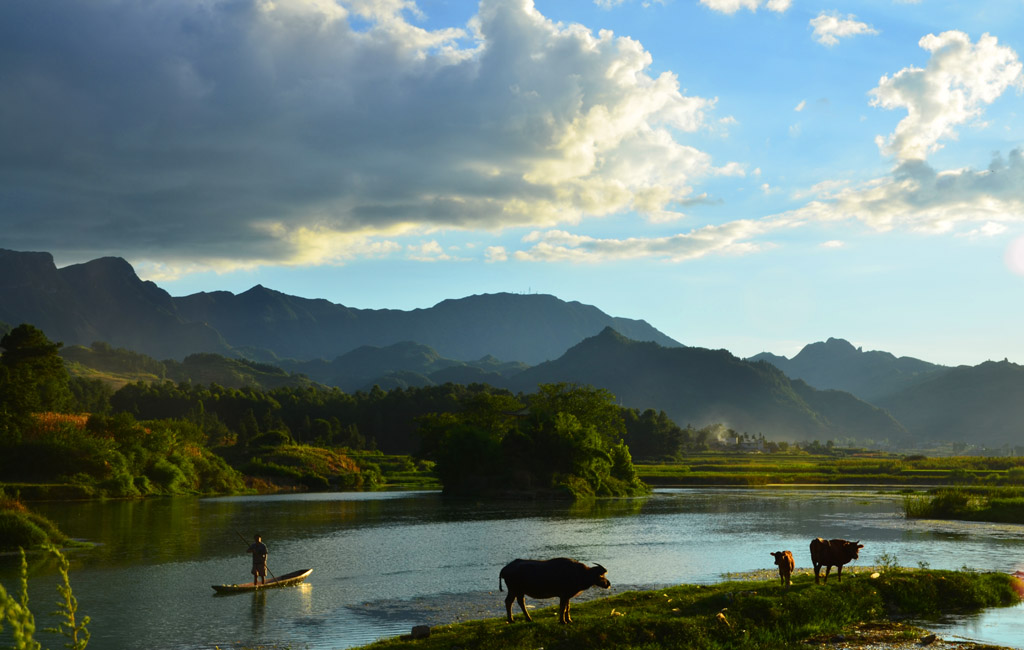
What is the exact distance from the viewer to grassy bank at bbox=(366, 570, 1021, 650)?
63.8 feet

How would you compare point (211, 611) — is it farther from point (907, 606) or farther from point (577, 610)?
point (907, 606)

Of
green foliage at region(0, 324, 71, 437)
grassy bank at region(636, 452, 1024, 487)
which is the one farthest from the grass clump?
grassy bank at region(636, 452, 1024, 487)

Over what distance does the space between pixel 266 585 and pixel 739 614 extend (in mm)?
19447

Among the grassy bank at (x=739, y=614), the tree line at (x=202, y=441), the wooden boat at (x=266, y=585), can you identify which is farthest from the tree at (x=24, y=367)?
the grassy bank at (x=739, y=614)

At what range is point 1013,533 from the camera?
5228 centimetres

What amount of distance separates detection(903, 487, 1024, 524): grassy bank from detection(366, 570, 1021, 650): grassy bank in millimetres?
38186

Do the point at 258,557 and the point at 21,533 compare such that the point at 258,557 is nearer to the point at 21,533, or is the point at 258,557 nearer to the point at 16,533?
the point at 21,533

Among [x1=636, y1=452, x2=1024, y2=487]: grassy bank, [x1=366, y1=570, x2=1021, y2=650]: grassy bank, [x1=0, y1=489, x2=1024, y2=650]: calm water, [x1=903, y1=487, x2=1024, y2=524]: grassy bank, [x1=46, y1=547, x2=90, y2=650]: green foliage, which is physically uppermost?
[x1=46, y1=547, x2=90, y2=650]: green foliage

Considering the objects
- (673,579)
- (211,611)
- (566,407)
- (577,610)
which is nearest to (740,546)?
(673,579)

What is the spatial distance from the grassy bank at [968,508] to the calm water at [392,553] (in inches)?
101

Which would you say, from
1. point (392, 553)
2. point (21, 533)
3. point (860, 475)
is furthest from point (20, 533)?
point (860, 475)

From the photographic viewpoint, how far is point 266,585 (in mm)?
32219

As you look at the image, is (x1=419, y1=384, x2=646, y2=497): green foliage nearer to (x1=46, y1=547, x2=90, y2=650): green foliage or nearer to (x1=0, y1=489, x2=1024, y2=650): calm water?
(x1=0, y1=489, x2=1024, y2=650): calm water

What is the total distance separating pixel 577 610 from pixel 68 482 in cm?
7243
